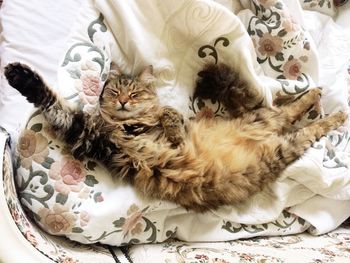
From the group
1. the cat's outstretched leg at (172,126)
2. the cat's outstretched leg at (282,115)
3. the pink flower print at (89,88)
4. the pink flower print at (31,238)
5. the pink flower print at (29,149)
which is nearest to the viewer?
the pink flower print at (31,238)

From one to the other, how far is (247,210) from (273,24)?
2.02 feet

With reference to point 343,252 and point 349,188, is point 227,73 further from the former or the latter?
point 343,252

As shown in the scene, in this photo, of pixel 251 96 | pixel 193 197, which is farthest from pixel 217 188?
pixel 251 96

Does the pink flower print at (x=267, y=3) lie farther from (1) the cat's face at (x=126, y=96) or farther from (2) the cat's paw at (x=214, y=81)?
(1) the cat's face at (x=126, y=96)

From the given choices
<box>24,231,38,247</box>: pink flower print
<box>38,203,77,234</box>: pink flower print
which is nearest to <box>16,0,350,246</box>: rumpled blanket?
<box>38,203,77,234</box>: pink flower print

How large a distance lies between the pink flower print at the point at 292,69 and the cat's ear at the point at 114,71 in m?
0.55

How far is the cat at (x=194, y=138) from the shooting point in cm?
132

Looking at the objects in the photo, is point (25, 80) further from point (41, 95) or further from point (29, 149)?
point (29, 149)

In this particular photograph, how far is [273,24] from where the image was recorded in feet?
5.17

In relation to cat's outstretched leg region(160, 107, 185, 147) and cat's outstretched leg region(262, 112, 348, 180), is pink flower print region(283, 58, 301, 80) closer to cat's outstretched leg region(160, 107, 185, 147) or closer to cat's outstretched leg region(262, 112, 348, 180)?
cat's outstretched leg region(262, 112, 348, 180)

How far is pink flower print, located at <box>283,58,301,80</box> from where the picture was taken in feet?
5.19

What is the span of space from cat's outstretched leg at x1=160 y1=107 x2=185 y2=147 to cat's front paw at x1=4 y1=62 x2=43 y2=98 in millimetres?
402

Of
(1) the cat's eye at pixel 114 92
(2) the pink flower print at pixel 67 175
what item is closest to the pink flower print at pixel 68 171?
(2) the pink flower print at pixel 67 175

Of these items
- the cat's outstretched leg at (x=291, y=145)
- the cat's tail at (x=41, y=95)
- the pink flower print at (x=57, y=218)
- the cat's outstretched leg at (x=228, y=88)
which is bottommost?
the cat's outstretched leg at (x=291, y=145)
